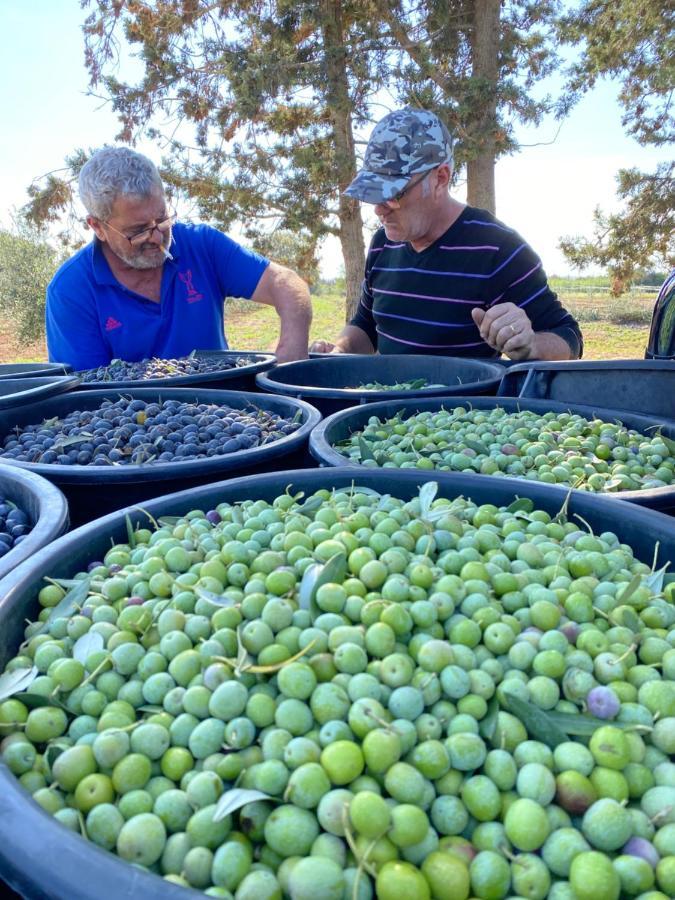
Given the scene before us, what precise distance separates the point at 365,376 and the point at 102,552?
1653 millimetres

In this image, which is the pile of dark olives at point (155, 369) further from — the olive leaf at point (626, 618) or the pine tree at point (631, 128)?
the pine tree at point (631, 128)

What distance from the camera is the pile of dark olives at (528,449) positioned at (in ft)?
4.79

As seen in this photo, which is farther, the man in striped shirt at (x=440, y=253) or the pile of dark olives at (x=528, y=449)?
the man in striped shirt at (x=440, y=253)

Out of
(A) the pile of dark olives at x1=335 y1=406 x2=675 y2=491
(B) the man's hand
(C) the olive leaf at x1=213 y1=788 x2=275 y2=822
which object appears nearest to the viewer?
(C) the olive leaf at x1=213 y1=788 x2=275 y2=822

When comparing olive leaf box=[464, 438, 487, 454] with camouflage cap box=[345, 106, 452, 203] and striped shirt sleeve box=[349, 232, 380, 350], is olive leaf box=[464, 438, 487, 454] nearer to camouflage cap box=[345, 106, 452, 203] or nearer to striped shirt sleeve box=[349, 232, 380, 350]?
camouflage cap box=[345, 106, 452, 203]

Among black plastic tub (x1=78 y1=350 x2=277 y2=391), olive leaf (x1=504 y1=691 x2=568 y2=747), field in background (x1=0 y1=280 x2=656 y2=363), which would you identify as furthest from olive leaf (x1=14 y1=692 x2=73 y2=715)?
field in background (x1=0 y1=280 x2=656 y2=363)

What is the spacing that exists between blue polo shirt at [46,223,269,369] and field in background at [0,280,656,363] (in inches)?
340

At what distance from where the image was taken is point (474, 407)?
1979mm

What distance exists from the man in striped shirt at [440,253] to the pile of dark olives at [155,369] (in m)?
0.83

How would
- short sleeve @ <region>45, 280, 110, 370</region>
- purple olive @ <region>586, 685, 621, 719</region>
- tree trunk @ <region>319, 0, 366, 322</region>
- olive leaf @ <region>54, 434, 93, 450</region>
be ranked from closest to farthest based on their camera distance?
purple olive @ <region>586, 685, 621, 719</region>
olive leaf @ <region>54, 434, 93, 450</region>
short sleeve @ <region>45, 280, 110, 370</region>
tree trunk @ <region>319, 0, 366, 322</region>

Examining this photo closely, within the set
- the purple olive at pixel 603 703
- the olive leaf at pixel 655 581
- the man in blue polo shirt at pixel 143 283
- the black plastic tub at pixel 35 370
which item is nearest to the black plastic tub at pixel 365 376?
the man in blue polo shirt at pixel 143 283

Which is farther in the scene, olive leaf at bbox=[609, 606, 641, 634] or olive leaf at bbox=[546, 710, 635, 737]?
olive leaf at bbox=[609, 606, 641, 634]

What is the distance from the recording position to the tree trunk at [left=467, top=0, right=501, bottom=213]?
5.50 metres

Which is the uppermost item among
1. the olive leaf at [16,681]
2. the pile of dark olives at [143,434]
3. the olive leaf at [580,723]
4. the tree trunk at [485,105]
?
the tree trunk at [485,105]
